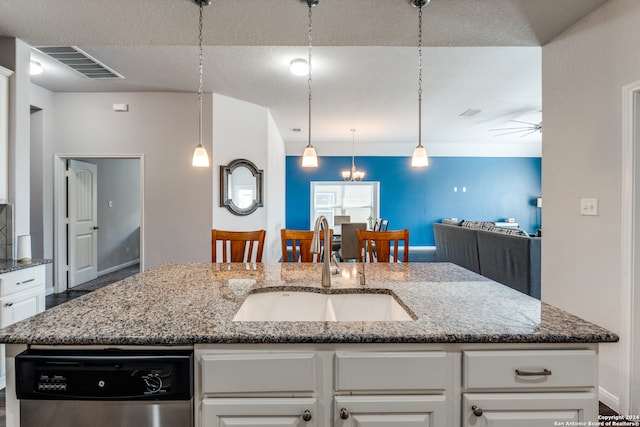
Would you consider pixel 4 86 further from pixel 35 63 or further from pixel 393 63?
pixel 393 63

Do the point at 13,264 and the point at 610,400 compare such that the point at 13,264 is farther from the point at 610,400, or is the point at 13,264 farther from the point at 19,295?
the point at 610,400

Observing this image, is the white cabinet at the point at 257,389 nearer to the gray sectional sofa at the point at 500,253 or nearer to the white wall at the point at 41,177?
the gray sectional sofa at the point at 500,253

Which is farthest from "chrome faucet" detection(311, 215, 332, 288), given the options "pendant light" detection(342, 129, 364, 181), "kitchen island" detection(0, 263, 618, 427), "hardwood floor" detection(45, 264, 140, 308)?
"pendant light" detection(342, 129, 364, 181)

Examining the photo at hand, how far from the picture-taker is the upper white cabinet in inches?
97.0

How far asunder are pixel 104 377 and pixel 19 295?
1982mm

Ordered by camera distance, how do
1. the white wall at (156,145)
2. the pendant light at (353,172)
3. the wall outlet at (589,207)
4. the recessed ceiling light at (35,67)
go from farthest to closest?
the pendant light at (353,172), the white wall at (156,145), the recessed ceiling light at (35,67), the wall outlet at (589,207)

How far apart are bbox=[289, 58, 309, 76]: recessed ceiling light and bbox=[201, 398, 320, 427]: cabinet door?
3280 millimetres

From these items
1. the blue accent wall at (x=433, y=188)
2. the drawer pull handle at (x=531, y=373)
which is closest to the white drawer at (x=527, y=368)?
the drawer pull handle at (x=531, y=373)

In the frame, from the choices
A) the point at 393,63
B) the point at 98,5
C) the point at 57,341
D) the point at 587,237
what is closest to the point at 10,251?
the point at 98,5

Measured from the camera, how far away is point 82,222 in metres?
4.94

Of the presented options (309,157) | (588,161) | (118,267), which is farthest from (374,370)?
(118,267)

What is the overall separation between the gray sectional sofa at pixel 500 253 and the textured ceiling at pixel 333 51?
6.20 ft

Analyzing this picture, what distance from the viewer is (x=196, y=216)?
439cm

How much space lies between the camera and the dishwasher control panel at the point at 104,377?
3.10ft
